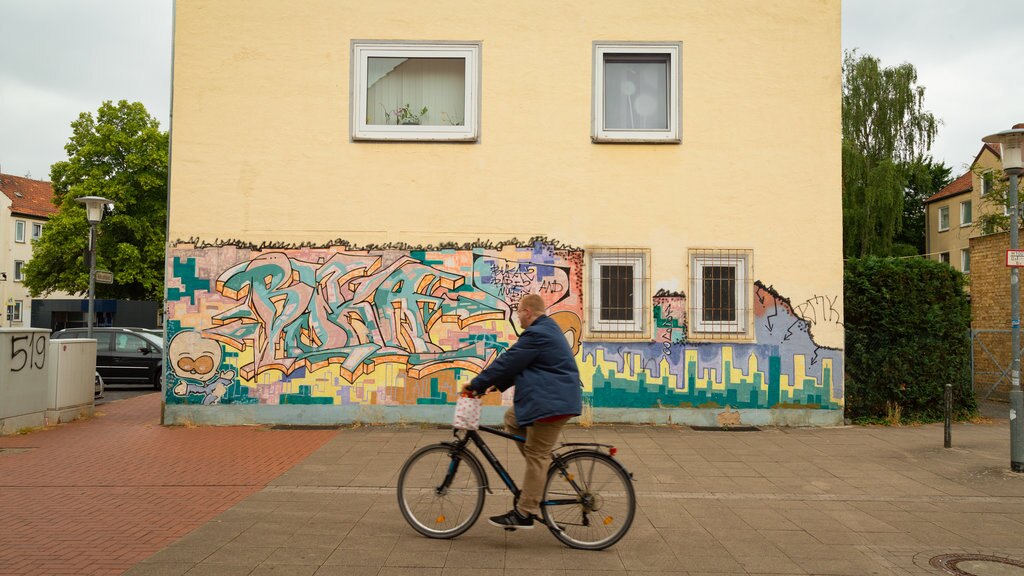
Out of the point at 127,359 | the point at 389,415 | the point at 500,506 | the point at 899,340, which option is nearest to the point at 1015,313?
the point at 899,340

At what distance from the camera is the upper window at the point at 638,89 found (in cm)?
1159

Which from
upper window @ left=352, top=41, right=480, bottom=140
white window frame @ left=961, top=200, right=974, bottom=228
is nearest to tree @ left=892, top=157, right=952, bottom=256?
white window frame @ left=961, top=200, right=974, bottom=228

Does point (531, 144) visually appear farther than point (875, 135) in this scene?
No

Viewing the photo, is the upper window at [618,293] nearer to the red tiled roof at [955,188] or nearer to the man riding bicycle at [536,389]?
the man riding bicycle at [536,389]

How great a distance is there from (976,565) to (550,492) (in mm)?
2976

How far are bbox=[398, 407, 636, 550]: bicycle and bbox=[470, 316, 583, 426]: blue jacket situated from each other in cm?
30

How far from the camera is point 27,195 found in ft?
198

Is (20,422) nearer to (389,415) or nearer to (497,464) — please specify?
(389,415)

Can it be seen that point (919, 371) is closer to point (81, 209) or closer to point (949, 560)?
point (949, 560)

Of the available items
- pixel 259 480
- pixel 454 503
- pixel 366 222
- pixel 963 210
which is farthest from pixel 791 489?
pixel 963 210

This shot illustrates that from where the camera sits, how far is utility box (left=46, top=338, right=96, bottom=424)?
11.7 m

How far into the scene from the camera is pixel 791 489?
7648mm

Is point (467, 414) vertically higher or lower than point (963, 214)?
lower

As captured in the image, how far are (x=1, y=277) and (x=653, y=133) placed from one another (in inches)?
2265
